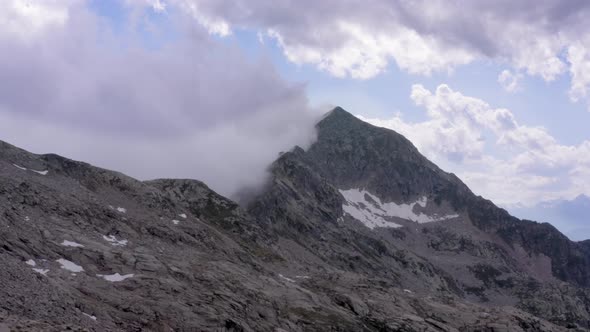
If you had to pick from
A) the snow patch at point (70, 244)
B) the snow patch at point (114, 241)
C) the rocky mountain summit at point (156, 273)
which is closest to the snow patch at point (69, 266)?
the rocky mountain summit at point (156, 273)

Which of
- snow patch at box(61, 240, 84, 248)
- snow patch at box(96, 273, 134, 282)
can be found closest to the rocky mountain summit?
snow patch at box(61, 240, 84, 248)

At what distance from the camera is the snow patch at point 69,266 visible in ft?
210

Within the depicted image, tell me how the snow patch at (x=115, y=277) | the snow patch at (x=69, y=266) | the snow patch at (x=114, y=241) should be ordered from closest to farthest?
the snow patch at (x=69, y=266) < the snow patch at (x=115, y=277) < the snow patch at (x=114, y=241)

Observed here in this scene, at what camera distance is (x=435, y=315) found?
109m

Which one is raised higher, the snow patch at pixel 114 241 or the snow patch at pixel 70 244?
the snow patch at pixel 114 241

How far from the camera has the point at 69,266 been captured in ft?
212

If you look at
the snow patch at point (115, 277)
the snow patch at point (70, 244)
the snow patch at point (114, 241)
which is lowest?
the snow patch at point (115, 277)

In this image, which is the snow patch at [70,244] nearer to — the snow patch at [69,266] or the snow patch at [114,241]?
the snow patch at [69,266]

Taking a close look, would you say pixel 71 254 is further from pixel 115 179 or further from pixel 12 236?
pixel 115 179

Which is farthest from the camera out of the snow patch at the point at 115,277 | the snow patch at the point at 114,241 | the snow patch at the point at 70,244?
the snow patch at the point at 114,241

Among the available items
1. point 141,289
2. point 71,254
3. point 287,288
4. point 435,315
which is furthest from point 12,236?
point 435,315

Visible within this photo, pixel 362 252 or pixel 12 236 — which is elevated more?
pixel 362 252

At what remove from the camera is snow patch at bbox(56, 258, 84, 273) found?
6399 cm

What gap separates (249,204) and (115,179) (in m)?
79.8
